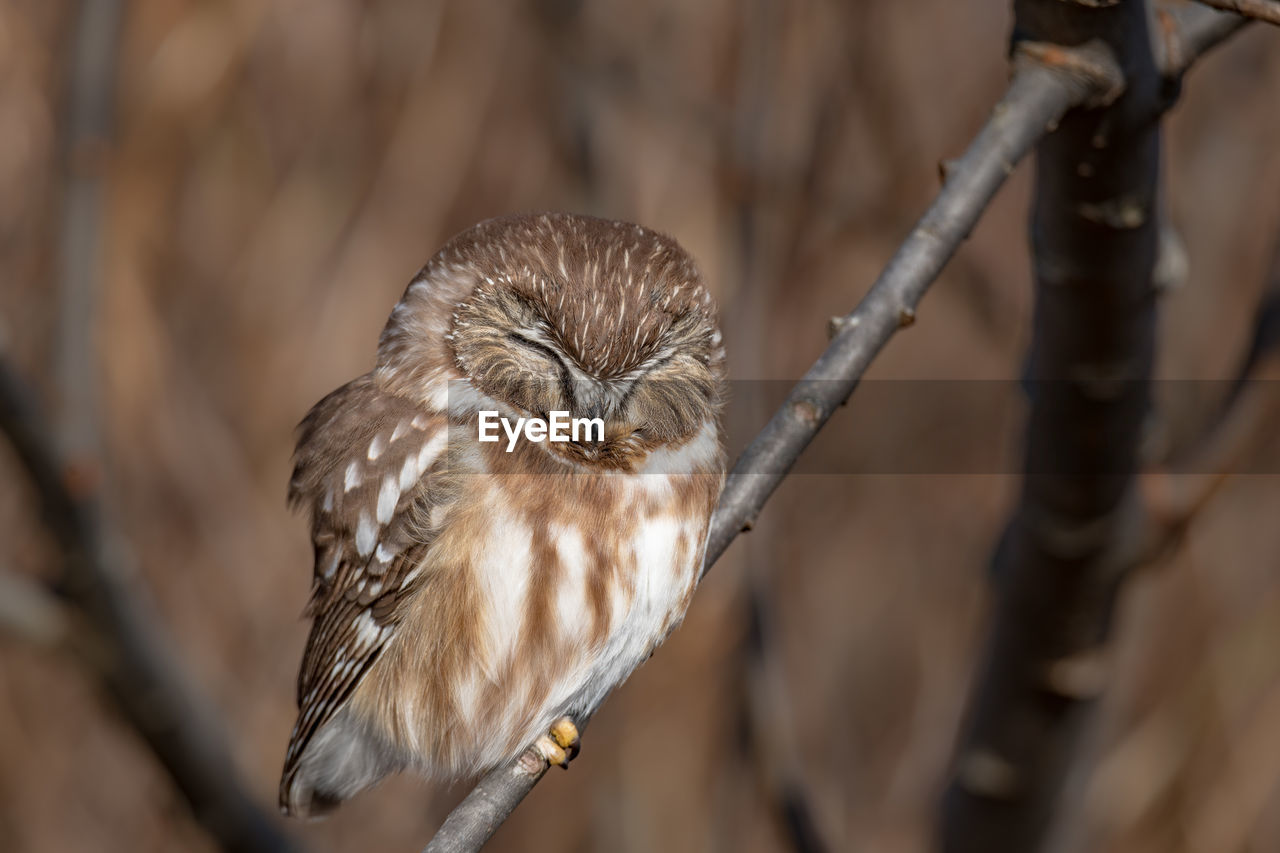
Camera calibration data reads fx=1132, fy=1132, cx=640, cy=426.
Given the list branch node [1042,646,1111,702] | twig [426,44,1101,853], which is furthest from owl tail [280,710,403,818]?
branch node [1042,646,1111,702]

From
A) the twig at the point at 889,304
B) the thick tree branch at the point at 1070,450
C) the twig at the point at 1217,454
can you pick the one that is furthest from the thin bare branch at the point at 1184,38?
the twig at the point at 1217,454

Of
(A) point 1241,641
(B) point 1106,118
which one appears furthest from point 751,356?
(A) point 1241,641

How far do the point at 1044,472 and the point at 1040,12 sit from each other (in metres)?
0.96

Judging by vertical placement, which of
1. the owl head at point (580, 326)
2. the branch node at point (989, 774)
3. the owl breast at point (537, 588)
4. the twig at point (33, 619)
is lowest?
the twig at point (33, 619)

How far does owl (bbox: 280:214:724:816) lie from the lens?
1798 mm

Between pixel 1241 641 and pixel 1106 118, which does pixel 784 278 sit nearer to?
pixel 1106 118

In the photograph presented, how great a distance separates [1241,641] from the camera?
196 inches

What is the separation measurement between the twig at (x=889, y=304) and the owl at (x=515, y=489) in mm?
252

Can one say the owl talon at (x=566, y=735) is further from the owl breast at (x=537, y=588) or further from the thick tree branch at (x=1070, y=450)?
the thick tree branch at (x=1070, y=450)

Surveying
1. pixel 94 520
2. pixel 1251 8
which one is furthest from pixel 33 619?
pixel 1251 8

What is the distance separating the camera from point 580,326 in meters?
1.71

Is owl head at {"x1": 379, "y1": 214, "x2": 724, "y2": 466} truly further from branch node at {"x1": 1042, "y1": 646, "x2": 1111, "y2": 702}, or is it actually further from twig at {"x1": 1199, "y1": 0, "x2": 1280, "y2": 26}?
branch node at {"x1": 1042, "y1": 646, "x2": 1111, "y2": 702}

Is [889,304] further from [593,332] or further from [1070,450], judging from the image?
[1070,450]

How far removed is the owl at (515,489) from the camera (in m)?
1.80
